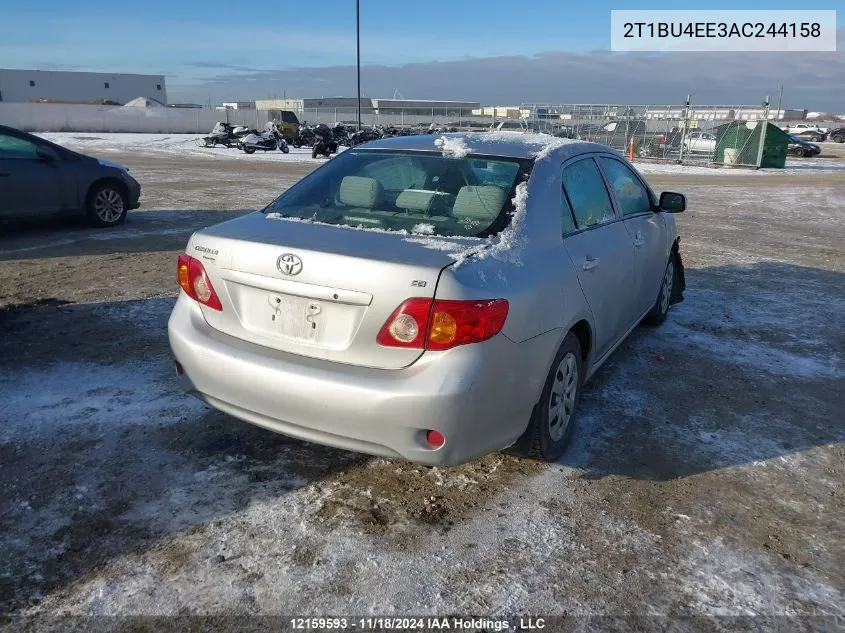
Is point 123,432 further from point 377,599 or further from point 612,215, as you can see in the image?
point 612,215

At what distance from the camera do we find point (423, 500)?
321 cm

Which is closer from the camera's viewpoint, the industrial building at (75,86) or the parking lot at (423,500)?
the parking lot at (423,500)

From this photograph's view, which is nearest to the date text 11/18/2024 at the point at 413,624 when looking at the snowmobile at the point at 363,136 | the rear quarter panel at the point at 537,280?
the rear quarter panel at the point at 537,280

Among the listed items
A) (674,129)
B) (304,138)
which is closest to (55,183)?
(304,138)

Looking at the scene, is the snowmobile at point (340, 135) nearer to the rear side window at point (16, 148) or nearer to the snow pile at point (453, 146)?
the rear side window at point (16, 148)

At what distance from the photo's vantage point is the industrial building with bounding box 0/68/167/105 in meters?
80.3

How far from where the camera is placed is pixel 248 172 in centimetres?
2103

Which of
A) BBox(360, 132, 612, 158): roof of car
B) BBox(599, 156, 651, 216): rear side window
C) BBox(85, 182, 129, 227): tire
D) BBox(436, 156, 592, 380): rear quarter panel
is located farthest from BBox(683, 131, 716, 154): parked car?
BBox(436, 156, 592, 380): rear quarter panel

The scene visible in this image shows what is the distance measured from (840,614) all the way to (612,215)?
259cm

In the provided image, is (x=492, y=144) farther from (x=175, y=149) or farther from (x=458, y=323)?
(x=175, y=149)

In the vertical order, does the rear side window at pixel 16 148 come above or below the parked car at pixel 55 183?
above

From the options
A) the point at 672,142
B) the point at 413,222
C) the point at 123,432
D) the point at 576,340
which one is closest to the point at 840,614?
the point at 576,340

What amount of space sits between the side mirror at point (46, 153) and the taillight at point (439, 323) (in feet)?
26.6

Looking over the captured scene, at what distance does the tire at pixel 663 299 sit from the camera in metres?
5.86
